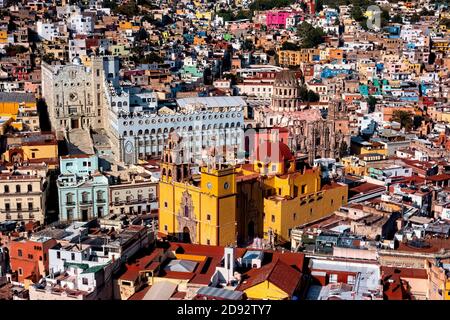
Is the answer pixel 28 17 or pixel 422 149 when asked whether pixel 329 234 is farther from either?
pixel 28 17

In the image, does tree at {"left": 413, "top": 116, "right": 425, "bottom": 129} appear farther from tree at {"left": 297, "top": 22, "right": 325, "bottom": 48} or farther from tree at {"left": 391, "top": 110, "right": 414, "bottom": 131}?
tree at {"left": 297, "top": 22, "right": 325, "bottom": 48}

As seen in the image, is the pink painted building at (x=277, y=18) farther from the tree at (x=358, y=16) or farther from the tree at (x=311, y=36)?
the tree at (x=311, y=36)

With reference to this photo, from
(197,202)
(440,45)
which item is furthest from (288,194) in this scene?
(440,45)

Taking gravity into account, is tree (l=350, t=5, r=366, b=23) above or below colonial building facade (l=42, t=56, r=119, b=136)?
above

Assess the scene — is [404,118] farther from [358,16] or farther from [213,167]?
[358,16]

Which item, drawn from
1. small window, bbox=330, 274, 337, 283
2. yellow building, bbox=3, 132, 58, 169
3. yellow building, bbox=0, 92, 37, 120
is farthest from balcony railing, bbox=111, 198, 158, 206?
yellow building, bbox=0, 92, 37, 120
